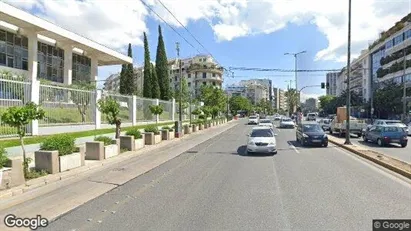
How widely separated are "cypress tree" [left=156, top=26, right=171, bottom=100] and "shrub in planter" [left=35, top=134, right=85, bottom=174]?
49.8 m

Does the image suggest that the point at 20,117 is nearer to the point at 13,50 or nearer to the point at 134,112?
the point at 134,112

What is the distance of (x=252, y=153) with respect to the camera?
18.7 m

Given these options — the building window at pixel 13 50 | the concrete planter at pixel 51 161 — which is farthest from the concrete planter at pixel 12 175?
the building window at pixel 13 50

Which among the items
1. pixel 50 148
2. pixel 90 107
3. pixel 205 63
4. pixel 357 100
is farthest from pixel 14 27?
pixel 205 63

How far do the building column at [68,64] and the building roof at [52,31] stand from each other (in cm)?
81

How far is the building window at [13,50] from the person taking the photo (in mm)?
32250

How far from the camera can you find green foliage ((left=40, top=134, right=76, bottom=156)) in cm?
1198

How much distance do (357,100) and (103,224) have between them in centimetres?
10876

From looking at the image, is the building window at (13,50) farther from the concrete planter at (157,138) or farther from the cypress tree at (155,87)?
the cypress tree at (155,87)

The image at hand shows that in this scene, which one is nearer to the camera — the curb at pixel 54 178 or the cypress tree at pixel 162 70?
the curb at pixel 54 178

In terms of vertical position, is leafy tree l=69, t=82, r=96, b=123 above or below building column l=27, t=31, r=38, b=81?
below

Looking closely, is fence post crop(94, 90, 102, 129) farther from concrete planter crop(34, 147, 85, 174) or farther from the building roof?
concrete planter crop(34, 147, 85, 174)

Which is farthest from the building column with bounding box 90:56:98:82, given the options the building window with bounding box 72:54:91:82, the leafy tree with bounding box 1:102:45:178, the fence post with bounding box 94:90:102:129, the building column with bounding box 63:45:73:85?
the leafy tree with bounding box 1:102:45:178

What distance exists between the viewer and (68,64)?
40.1 metres
